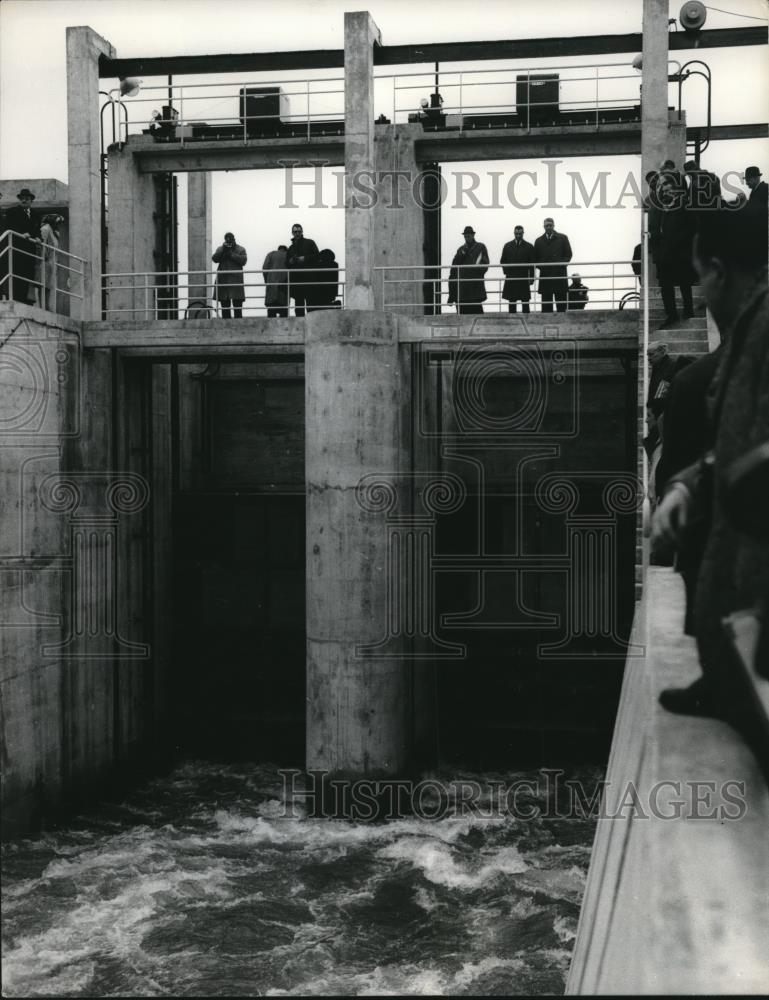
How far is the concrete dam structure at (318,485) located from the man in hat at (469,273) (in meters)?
0.85

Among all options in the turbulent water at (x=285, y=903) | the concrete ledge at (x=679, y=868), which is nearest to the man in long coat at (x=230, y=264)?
the turbulent water at (x=285, y=903)

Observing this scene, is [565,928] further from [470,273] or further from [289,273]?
[289,273]

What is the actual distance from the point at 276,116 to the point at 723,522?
18.3m

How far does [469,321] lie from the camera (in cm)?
1562

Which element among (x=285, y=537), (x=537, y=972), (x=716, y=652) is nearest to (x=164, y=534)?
(x=285, y=537)

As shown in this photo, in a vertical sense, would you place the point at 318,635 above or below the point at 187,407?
below

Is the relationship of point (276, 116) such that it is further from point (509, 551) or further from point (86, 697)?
point (86, 697)

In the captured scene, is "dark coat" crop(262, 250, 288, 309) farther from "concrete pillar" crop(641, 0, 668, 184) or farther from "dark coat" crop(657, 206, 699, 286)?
"dark coat" crop(657, 206, 699, 286)

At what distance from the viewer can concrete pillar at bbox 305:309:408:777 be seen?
49.5 ft

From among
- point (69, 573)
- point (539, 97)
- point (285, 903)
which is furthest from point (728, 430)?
point (539, 97)

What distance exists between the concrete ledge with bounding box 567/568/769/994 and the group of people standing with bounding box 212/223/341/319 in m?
15.0

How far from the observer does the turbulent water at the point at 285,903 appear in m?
11.2

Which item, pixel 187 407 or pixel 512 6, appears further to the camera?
pixel 187 407

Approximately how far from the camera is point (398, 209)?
64.0 ft
